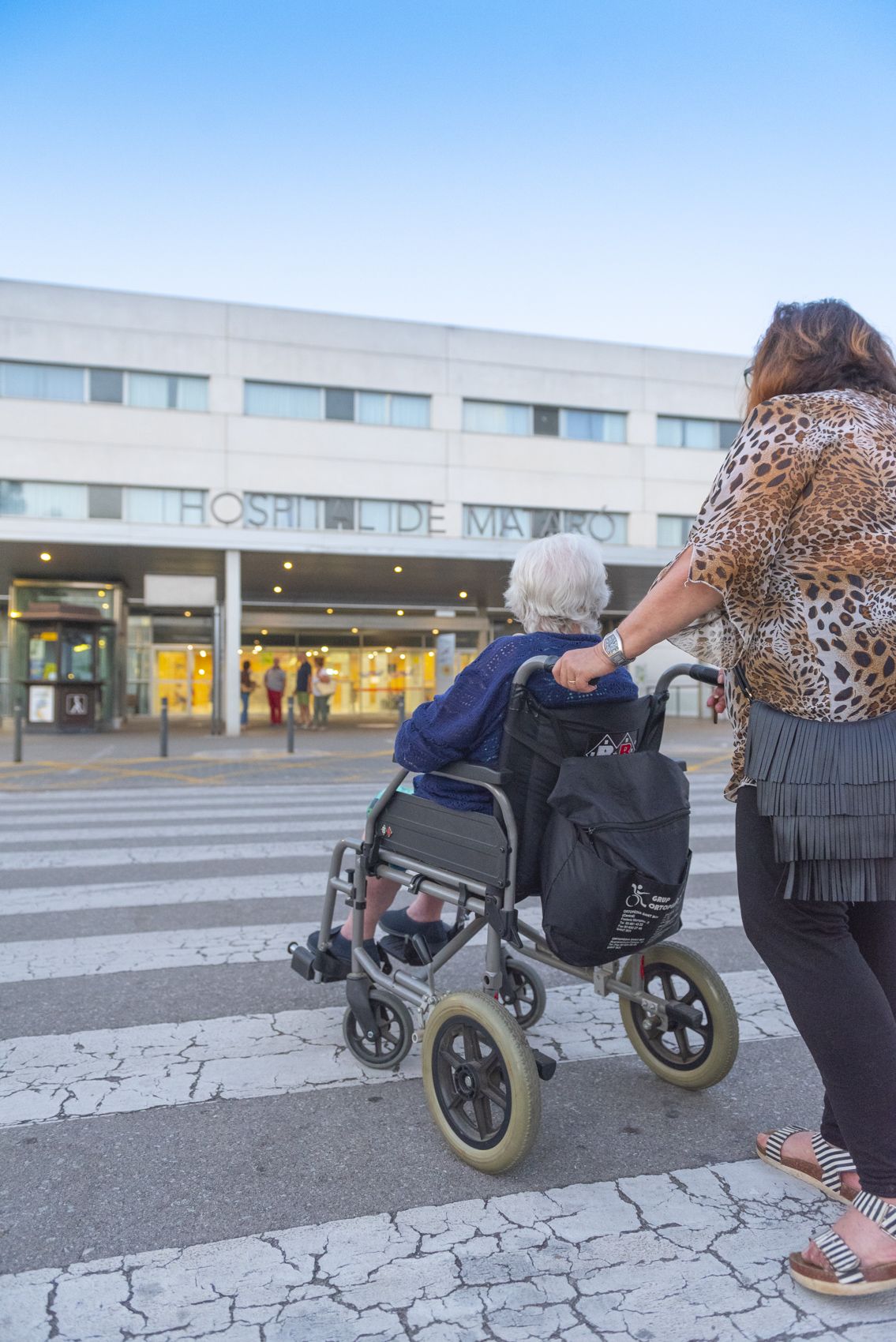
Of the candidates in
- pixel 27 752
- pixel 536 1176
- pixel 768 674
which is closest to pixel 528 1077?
pixel 536 1176

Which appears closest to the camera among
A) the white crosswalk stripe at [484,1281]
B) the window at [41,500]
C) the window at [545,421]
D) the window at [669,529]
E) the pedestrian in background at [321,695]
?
the white crosswalk stripe at [484,1281]

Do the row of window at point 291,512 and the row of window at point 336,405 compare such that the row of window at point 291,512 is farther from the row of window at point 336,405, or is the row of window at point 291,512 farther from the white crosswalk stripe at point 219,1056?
the white crosswalk stripe at point 219,1056

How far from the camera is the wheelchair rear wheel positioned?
8.52 ft

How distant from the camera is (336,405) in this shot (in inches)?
891

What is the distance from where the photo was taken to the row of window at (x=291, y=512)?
2078 centimetres

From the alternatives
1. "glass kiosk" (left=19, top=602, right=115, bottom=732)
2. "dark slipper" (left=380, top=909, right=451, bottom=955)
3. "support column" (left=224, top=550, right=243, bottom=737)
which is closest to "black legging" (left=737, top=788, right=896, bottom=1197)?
"dark slipper" (left=380, top=909, right=451, bottom=955)

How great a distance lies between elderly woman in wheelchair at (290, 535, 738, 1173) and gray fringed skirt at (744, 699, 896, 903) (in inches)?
16.0

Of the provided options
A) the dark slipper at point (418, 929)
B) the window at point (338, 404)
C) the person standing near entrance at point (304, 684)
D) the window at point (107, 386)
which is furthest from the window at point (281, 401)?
the dark slipper at point (418, 929)

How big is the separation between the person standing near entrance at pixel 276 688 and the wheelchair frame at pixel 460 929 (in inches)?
749

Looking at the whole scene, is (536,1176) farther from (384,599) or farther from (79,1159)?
(384,599)

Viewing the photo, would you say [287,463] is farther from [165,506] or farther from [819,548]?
[819,548]

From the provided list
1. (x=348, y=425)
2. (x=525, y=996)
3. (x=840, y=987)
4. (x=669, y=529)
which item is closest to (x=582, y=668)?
(x=840, y=987)

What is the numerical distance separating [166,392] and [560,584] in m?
21.0

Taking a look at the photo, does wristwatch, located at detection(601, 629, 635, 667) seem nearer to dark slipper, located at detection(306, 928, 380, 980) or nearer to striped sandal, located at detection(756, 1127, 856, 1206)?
striped sandal, located at detection(756, 1127, 856, 1206)
